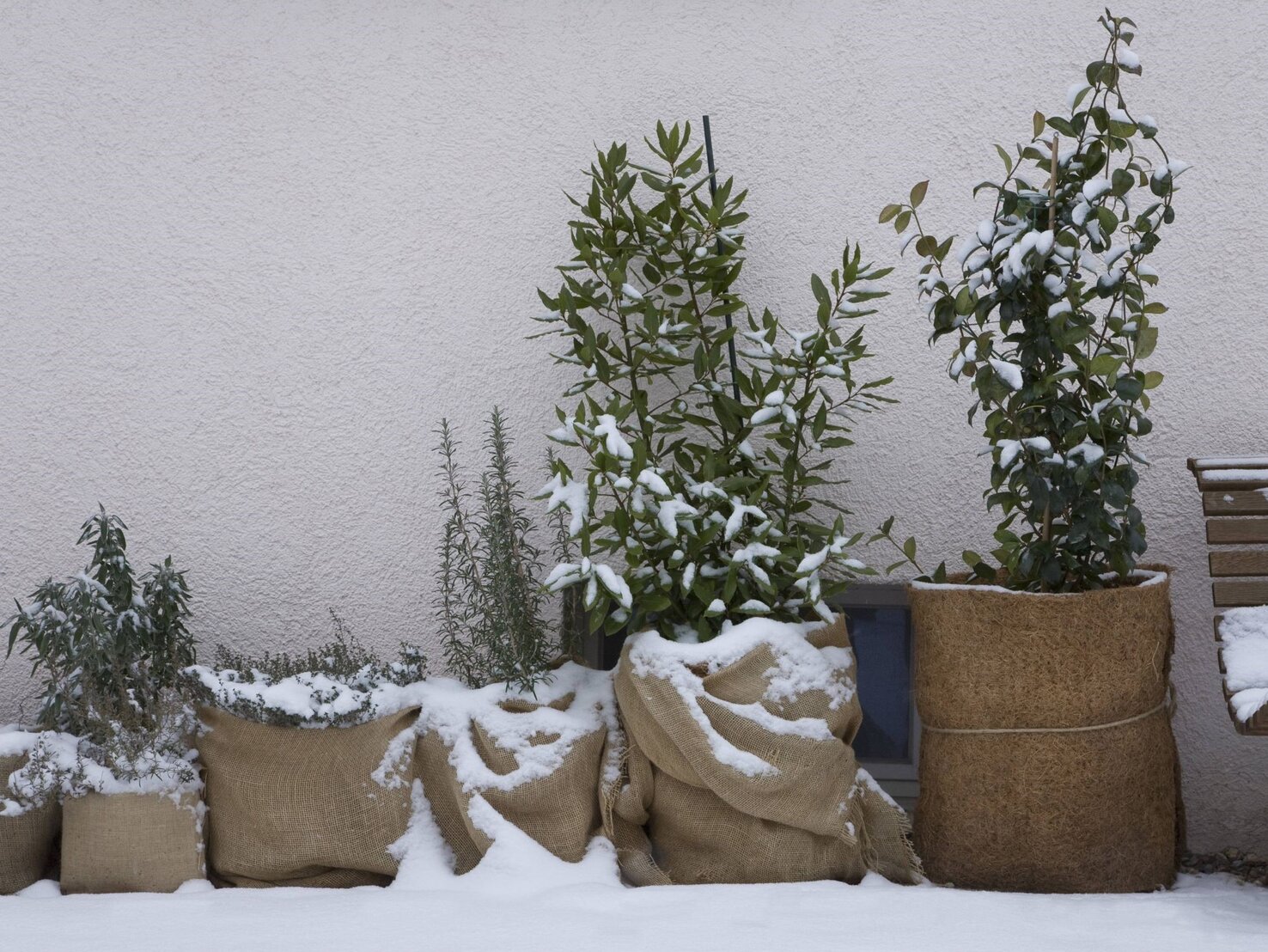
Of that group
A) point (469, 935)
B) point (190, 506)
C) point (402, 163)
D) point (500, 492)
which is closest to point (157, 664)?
point (190, 506)

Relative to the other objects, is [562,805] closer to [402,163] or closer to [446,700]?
[446,700]

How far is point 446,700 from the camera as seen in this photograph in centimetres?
251

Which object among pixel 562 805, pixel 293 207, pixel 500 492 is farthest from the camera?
pixel 293 207

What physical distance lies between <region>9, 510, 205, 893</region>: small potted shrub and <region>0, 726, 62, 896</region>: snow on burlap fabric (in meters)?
0.02

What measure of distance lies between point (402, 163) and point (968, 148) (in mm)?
1351

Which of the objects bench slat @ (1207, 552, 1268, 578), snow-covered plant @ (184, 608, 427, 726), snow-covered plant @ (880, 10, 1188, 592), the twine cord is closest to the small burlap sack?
snow-covered plant @ (184, 608, 427, 726)

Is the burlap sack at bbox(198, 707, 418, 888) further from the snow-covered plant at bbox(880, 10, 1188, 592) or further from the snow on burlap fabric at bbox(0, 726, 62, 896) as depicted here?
the snow-covered plant at bbox(880, 10, 1188, 592)

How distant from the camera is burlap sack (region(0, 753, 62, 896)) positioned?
2395 mm

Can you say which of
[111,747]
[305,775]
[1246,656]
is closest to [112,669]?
[111,747]

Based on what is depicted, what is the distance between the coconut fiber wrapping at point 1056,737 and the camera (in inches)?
90.7

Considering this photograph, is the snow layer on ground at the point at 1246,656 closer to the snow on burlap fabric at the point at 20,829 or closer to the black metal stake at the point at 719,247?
the black metal stake at the point at 719,247

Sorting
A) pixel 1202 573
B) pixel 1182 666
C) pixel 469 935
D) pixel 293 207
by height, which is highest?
pixel 293 207

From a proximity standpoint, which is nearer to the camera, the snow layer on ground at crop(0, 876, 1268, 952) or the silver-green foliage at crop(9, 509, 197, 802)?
the snow layer on ground at crop(0, 876, 1268, 952)

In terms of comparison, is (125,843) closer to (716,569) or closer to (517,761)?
(517,761)
